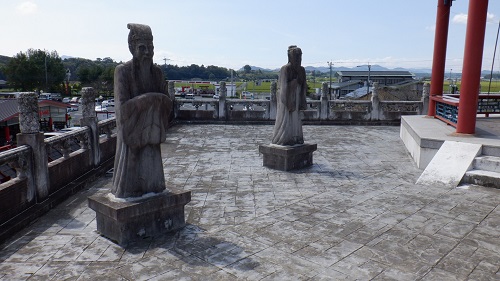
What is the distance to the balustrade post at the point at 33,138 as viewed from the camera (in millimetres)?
6102

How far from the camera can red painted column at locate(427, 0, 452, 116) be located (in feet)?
39.3

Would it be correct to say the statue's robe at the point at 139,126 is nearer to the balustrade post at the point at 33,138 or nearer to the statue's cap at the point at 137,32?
the statue's cap at the point at 137,32

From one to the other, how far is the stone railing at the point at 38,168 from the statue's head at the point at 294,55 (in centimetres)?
448

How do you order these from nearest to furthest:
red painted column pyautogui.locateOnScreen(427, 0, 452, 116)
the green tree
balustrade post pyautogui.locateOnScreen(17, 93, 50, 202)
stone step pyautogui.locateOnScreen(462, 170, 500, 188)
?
balustrade post pyautogui.locateOnScreen(17, 93, 50, 202), stone step pyautogui.locateOnScreen(462, 170, 500, 188), red painted column pyautogui.locateOnScreen(427, 0, 452, 116), the green tree

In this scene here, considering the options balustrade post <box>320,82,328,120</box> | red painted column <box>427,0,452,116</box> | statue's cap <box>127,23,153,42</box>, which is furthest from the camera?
balustrade post <box>320,82,328,120</box>

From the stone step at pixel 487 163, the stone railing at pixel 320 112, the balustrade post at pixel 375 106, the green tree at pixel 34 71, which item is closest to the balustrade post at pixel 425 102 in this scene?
the stone railing at pixel 320 112

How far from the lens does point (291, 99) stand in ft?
28.3

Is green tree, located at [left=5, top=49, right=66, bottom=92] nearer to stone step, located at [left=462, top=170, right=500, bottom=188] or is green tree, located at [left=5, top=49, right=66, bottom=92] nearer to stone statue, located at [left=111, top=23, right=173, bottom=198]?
stone statue, located at [left=111, top=23, right=173, bottom=198]

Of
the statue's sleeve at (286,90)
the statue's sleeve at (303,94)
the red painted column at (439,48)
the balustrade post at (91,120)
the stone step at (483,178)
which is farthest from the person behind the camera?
the red painted column at (439,48)

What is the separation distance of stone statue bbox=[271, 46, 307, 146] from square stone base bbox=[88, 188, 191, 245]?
3934 millimetres

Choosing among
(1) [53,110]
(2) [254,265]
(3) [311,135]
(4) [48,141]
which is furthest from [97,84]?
(2) [254,265]

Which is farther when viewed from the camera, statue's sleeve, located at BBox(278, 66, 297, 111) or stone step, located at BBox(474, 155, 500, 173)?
statue's sleeve, located at BBox(278, 66, 297, 111)

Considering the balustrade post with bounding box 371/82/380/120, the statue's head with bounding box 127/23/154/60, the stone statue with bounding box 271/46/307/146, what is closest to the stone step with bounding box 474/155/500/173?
the stone statue with bounding box 271/46/307/146

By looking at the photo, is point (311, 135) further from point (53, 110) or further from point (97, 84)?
point (97, 84)
